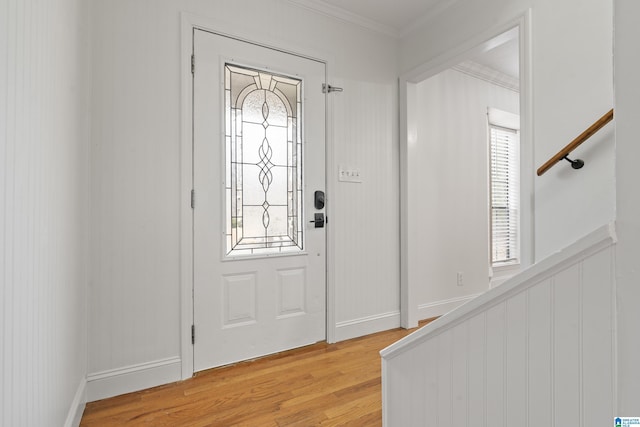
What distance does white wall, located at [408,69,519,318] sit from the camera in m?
3.10

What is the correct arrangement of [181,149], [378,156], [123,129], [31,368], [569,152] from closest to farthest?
[31,368] < [569,152] < [123,129] < [181,149] < [378,156]

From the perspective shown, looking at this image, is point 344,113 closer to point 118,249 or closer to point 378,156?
point 378,156

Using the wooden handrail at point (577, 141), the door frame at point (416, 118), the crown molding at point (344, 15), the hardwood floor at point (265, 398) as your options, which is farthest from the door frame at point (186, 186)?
the wooden handrail at point (577, 141)

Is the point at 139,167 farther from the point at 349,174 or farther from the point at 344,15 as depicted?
the point at 344,15

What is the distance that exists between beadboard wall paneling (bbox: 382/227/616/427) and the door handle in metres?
1.57

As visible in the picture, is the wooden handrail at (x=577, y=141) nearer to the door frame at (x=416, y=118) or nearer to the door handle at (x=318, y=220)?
the door frame at (x=416, y=118)

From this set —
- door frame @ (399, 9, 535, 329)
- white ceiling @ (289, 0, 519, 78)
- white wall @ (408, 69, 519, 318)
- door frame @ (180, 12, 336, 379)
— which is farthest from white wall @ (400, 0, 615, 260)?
door frame @ (180, 12, 336, 379)

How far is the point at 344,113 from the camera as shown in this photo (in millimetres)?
2645

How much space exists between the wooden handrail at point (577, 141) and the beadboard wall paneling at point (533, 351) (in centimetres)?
137

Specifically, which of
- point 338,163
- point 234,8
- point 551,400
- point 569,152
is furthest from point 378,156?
point 551,400

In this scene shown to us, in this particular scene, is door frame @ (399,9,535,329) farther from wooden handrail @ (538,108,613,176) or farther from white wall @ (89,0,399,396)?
white wall @ (89,0,399,396)

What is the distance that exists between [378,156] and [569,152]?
1383 mm

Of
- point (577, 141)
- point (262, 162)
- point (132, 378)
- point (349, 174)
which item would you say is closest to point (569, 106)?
point (577, 141)

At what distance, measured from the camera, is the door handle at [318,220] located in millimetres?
2498
